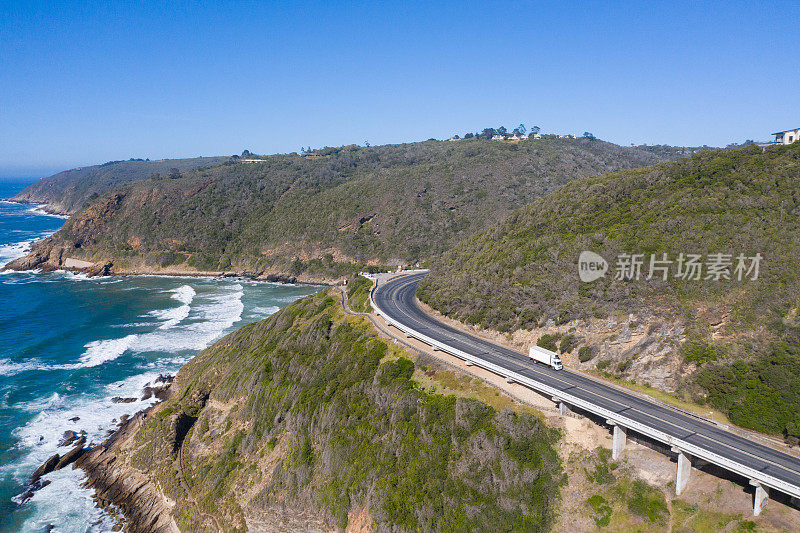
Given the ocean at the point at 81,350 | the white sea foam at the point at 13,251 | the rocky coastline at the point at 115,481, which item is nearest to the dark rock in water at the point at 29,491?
the rocky coastline at the point at 115,481

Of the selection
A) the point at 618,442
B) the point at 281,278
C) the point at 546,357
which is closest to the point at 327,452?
the point at 546,357

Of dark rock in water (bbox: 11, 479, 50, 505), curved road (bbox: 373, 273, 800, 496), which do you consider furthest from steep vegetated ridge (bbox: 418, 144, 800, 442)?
dark rock in water (bbox: 11, 479, 50, 505)

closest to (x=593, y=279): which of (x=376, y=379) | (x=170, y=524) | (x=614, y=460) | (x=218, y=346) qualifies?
(x=614, y=460)

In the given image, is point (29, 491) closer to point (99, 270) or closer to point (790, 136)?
point (790, 136)

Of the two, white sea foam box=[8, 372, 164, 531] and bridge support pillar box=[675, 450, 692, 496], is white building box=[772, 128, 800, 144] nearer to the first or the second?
bridge support pillar box=[675, 450, 692, 496]

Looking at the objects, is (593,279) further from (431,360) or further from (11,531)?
(11,531)

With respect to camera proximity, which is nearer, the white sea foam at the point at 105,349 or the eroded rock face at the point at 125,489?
the eroded rock face at the point at 125,489

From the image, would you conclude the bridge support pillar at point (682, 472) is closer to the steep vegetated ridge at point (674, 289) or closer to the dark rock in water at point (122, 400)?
the steep vegetated ridge at point (674, 289)
